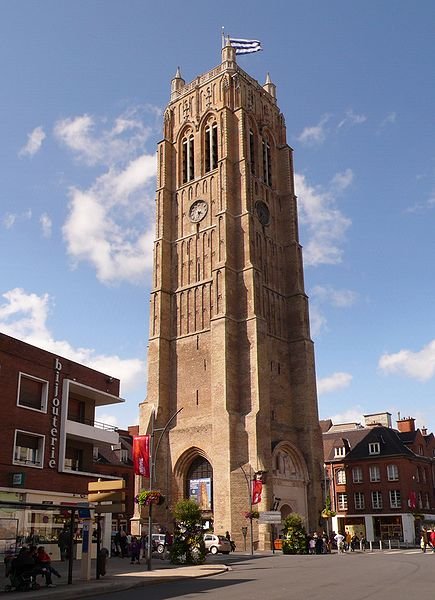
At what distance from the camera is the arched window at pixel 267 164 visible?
219 feet

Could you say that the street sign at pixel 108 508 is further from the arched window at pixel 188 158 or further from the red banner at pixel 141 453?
the arched window at pixel 188 158

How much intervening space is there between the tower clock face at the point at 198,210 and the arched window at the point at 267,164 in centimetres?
807

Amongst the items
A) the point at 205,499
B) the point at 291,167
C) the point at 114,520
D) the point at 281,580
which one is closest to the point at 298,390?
the point at 205,499

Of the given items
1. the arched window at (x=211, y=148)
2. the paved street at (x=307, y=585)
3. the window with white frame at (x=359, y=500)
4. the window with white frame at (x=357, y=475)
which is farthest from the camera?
the window with white frame at (x=357, y=475)

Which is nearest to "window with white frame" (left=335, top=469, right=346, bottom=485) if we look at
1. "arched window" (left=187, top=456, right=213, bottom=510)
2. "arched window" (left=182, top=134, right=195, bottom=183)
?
"arched window" (left=187, top=456, right=213, bottom=510)

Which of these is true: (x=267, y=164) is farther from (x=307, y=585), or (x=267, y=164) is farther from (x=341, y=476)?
(x=307, y=585)

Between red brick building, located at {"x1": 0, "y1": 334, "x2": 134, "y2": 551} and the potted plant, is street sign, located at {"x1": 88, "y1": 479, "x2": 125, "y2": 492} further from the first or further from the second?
the potted plant

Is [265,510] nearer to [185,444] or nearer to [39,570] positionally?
[185,444]

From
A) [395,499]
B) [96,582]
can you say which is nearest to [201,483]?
[395,499]

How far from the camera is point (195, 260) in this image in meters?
60.0

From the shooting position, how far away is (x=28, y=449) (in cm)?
3161

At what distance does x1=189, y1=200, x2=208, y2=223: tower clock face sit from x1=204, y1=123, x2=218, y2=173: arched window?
3.89 meters

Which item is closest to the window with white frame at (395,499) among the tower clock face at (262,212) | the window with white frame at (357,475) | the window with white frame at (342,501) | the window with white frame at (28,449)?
the window with white frame at (357,475)

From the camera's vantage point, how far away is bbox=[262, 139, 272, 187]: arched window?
66688mm
